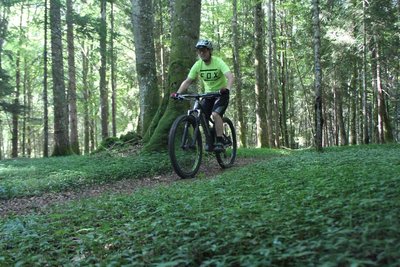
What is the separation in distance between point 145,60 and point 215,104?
542 centimetres

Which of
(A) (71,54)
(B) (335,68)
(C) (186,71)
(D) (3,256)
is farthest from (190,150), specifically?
(B) (335,68)

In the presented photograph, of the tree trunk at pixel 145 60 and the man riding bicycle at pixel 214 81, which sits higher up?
the tree trunk at pixel 145 60

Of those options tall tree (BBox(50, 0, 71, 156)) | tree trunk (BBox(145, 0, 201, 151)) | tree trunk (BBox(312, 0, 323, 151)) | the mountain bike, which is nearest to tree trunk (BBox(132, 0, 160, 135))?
tree trunk (BBox(145, 0, 201, 151))

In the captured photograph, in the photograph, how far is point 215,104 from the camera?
809cm

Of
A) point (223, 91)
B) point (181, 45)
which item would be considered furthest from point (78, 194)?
point (181, 45)

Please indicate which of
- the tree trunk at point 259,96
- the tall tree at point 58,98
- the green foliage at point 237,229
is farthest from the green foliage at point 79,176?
the tree trunk at point 259,96

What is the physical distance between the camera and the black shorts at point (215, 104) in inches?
316

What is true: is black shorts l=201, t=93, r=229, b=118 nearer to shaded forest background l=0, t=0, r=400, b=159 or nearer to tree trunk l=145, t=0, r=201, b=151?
tree trunk l=145, t=0, r=201, b=151

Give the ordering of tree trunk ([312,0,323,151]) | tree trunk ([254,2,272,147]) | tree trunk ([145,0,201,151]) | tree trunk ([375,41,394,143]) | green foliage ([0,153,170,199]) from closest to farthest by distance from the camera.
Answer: green foliage ([0,153,170,199])
tree trunk ([145,0,201,151])
tree trunk ([312,0,323,151])
tree trunk ([254,2,272,147])
tree trunk ([375,41,394,143])

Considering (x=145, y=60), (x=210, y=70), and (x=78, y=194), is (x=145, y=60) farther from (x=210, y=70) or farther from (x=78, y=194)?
(x=78, y=194)

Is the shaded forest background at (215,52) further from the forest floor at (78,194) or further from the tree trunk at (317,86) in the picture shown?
the forest floor at (78,194)

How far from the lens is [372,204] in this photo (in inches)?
109

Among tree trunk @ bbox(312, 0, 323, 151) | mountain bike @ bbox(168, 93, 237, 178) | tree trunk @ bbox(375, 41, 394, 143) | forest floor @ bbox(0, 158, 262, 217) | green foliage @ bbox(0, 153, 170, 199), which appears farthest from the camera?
tree trunk @ bbox(375, 41, 394, 143)

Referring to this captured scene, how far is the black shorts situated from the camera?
8.03 metres
